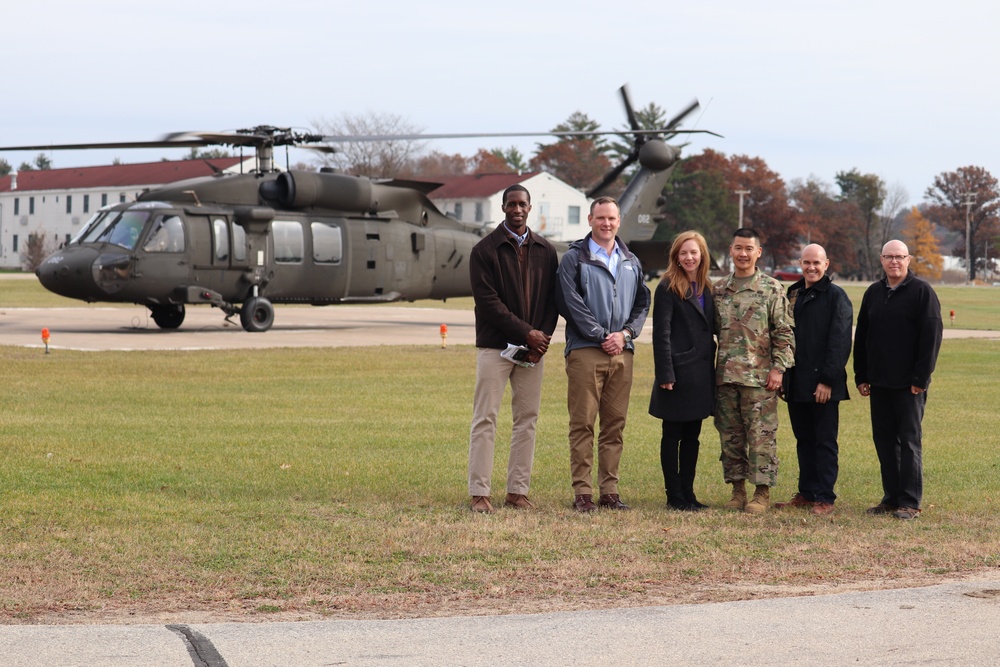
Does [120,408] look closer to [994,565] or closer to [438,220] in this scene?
[994,565]

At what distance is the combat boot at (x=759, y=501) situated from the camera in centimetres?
840

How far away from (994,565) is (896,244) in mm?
2295

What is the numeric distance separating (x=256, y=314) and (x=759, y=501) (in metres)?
18.9

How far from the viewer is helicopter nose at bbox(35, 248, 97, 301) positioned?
23812 mm

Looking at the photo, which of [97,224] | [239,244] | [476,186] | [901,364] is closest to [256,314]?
[239,244]

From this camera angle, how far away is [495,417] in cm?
Answer: 838

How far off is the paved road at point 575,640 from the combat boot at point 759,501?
2515 millimetres

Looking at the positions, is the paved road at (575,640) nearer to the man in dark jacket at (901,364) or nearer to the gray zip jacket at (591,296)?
the man in dark jacket at (901,364)

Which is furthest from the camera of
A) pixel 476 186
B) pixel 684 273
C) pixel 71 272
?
pixel 476 186

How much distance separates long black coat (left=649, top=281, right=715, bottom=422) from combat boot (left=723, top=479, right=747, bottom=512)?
1.80 ft

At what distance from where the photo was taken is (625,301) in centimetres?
838

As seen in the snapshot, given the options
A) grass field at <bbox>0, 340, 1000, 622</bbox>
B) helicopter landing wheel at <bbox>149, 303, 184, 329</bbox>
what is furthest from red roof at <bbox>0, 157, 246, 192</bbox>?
grass field at <bbox>0, 340, 1000, 622</bbox>

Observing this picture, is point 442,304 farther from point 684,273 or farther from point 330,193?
point 684,273

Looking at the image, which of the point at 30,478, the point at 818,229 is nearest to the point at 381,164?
the point at 818,229
